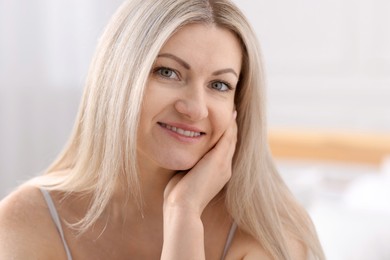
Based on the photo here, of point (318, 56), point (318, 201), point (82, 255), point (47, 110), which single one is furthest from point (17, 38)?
point (82, 255)

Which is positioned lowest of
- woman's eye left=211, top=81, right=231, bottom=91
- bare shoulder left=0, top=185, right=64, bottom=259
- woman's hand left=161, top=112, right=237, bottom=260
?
bare shoulder left=0, top=185, right=64, bottom=259

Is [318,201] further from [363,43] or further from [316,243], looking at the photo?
[363,43]

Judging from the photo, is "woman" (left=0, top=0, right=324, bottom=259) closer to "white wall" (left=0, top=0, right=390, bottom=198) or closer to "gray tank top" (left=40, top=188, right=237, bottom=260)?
"gray tank top" (left=40, top=188, right=237, bottom=260)

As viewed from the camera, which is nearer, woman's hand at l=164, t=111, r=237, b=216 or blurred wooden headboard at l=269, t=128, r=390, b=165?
woman's hand at l=164, t=111, r=237, b=216

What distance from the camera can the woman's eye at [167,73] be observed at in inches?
63.6

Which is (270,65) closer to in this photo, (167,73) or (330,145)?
(330,145)

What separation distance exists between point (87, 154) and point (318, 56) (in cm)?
193

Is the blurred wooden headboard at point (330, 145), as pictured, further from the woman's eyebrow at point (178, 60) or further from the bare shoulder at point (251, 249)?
the woman's eyebrow at point (178, 60)

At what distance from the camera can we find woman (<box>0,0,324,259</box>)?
1601 millimetres

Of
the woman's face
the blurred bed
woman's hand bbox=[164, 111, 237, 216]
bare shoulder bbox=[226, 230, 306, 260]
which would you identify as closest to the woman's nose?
the woman's face

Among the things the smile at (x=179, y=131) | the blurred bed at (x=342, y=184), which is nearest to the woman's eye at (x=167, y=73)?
the smile at (x=179, y=131)

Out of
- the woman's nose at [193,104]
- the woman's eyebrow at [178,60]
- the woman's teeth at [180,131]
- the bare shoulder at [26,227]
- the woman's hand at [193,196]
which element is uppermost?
the woman's eyebrow at [178,60]

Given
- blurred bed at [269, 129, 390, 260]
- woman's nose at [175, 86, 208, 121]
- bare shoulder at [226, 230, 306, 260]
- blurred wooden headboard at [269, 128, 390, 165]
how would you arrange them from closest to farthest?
woman's nose at [175, 86, 208, 121] < bare shoulder at [226, 230, 306, 260] < blurred bed at [269, 129, 390, 260] < blurred wooden headboard at [269, 128, 390, 165]

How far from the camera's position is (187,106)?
1.58 metres
